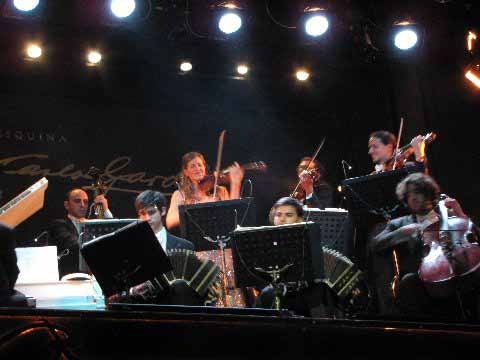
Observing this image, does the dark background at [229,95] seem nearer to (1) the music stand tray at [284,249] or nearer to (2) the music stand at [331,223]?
(2) the music stand at [331,223]

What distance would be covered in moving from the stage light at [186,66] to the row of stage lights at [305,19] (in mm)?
1004

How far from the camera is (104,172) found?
9023 mm

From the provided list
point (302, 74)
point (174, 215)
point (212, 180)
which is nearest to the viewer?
point (174, 215)

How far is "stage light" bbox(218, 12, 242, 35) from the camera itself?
8.07 metres

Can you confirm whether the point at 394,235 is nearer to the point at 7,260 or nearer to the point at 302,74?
the point at 7,260

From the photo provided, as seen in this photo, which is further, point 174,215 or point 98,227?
point 174,215

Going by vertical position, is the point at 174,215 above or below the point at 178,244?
above

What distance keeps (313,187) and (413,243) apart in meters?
2.24

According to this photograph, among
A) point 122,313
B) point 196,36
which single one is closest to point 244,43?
point 196,36

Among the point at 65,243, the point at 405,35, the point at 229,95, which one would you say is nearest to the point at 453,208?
the point at 405,35

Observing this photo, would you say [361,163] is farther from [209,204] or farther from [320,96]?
[209,204]

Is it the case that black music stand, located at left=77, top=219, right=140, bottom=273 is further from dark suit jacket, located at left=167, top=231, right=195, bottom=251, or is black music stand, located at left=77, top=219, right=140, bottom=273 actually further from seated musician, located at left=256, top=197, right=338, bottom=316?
seated musician, located at left=256, top=197, right=338, bottom=316

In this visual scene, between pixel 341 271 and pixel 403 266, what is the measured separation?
0.72m

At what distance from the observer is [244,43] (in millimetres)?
8945
